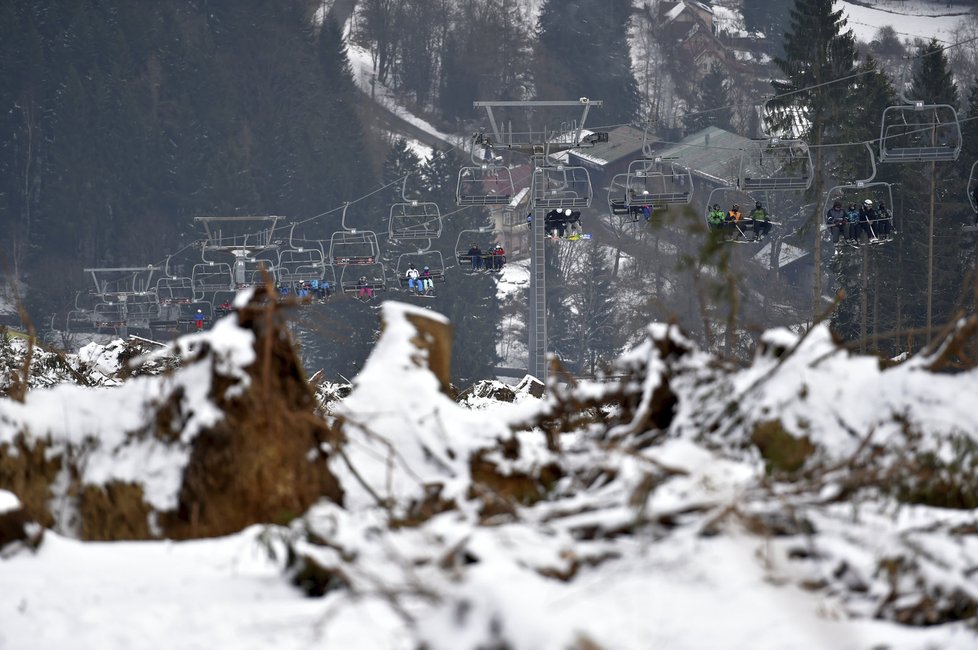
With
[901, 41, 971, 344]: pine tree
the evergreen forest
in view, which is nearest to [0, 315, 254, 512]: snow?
the evergreen forest

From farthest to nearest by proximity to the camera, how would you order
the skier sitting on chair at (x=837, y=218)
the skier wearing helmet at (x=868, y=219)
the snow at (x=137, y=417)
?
the skier sitting on chair at (x=837, y=218) < the skier wearing helmet at (x=868, y=219) < the snow at (x=137, y=417)

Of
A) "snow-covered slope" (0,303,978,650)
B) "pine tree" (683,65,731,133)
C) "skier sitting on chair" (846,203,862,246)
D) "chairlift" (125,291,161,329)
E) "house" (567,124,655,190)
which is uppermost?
"pine tree" (683,65,731,133)

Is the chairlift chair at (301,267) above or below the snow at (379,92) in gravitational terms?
below

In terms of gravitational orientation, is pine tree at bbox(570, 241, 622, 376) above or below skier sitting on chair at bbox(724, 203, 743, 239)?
below

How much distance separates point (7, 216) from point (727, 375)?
225 ft

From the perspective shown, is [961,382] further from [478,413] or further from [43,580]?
[43,580]

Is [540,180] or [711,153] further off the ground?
[711,153]

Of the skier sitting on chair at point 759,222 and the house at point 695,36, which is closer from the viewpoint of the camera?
the skier sitting on chair at point 759,222

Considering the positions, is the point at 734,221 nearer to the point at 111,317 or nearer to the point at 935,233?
the point at 935,233

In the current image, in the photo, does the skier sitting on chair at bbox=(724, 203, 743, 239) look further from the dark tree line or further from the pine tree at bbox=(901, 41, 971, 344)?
the dark tree line

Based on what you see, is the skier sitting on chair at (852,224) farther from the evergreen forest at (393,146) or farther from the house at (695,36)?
the house at (695,36)

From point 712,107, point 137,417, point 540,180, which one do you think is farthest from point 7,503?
point 712,107

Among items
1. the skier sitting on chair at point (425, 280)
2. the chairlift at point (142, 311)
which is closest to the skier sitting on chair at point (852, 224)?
the skier sitting on chair at point (425, 280)

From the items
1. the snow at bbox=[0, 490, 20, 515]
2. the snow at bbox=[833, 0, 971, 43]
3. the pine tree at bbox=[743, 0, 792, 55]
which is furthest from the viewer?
the snow at bbox=[833, 0, 971, 43]
